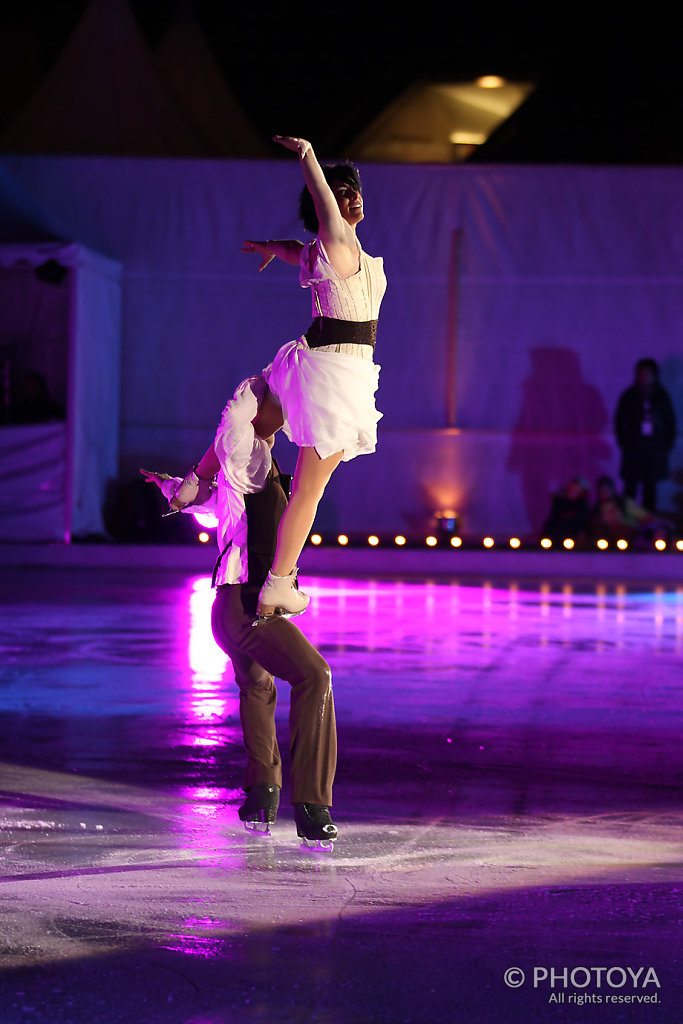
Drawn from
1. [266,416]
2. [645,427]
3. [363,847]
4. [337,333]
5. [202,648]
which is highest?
[337,333]

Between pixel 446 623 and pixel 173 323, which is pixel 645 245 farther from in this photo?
pixel 446 623

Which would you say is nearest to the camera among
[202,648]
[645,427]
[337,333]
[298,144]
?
[298,144]

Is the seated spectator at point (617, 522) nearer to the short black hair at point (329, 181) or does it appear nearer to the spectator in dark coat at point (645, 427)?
the spectator in dark coat at point (645, 427)

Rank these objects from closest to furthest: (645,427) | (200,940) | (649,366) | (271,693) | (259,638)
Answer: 1. (200,940)
2. (259,638)
3. (271,693)
4. (649,366)
5. (645,427)

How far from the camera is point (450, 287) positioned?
13.5m

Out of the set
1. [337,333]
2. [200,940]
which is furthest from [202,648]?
[200,940]

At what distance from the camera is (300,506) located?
3.34 meters

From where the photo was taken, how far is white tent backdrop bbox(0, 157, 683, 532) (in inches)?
528

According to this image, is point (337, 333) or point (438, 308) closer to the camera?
point (337, 333)

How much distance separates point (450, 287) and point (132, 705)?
882cm

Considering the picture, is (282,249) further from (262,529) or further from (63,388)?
(63,388)

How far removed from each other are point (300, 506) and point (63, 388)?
10613 millimetres

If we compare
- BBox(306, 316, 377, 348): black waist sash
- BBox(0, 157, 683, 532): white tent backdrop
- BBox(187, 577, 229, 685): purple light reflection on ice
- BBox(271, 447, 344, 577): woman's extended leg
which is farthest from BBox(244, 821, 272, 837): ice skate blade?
BBox(0, 157, 683, 532): white tent backdrop

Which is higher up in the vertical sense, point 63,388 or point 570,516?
point 63,388
